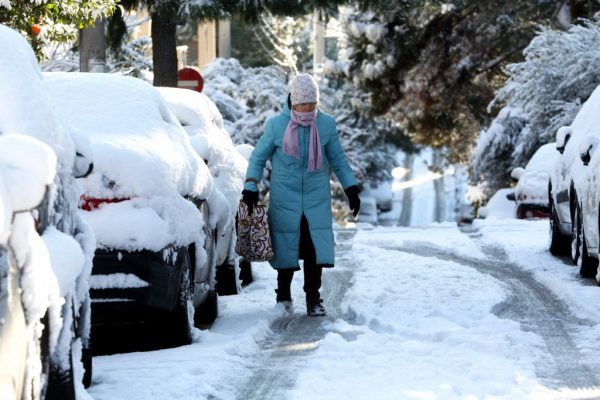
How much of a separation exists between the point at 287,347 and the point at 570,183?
559cm

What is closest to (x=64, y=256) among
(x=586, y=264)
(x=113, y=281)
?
(x=113, y=281)

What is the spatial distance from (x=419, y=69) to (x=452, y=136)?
4.40m

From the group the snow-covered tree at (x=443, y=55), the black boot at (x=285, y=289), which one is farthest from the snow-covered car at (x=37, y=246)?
the snow-covered tree at (x=443, y=55)

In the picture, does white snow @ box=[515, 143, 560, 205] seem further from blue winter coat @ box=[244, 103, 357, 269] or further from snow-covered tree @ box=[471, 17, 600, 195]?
blue winter coat @ box=[244, 103, 357, 269]

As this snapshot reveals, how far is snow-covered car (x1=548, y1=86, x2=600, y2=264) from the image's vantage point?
12.7 metres

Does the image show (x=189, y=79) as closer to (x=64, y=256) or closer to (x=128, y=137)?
(x=128, y=137)

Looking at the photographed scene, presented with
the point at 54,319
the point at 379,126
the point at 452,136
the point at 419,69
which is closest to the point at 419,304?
the point at 54,319

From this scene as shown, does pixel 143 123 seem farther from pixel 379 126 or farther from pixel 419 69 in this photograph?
pixel 379 126

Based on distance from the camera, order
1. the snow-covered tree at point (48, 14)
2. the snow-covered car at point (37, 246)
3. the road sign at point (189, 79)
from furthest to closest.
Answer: the road sign at point (189, 79) → the snow-covered tree at point (48, 14) → the snow-covered car at point (37, 246)

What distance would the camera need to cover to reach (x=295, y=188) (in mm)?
10453

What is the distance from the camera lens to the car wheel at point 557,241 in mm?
14595

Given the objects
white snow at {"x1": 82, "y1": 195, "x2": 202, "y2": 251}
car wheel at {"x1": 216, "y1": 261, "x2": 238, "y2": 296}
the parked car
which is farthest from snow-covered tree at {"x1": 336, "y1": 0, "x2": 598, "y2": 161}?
white snow at {"x1": 82, "y1": 195, "x2": 202, "y2": 251}

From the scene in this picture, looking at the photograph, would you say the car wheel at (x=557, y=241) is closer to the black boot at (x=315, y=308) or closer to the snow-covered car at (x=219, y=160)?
the snow-covered car at (x=219, y=160)

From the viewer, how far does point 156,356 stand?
8.05 m
